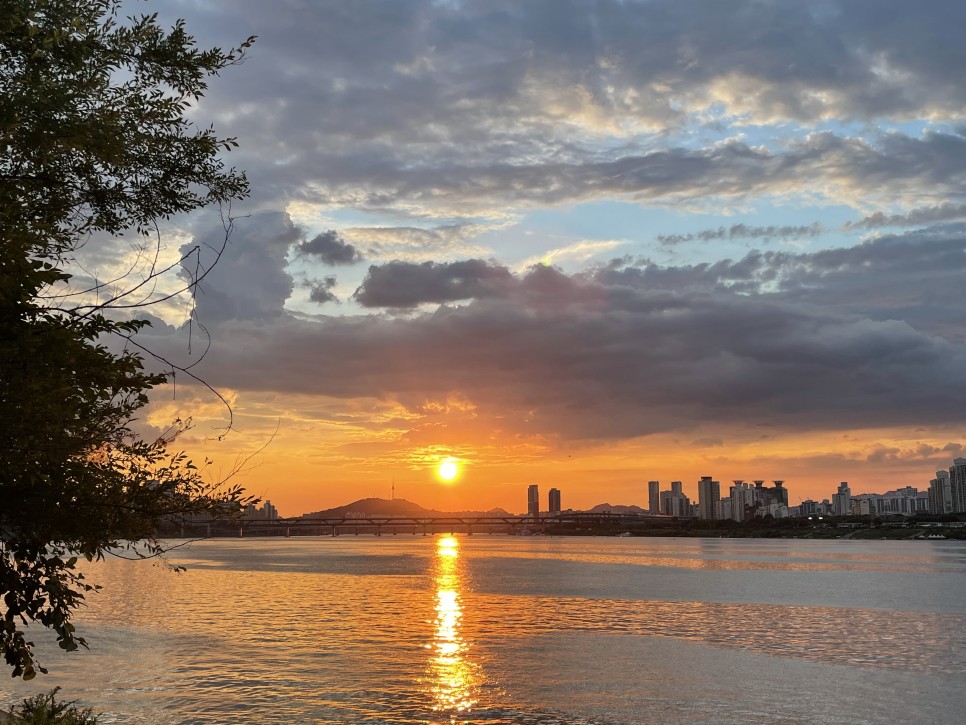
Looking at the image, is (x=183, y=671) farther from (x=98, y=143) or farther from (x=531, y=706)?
(x=98, y=143)

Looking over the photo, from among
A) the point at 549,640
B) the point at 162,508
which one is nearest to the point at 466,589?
the point at 549,640

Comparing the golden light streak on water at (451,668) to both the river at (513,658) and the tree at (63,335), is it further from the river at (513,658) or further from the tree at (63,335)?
the tree at (63,335)

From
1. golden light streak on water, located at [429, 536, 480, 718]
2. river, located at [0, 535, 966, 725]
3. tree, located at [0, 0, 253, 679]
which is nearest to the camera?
tree, located at [0, 0, 253, 679]

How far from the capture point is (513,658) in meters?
44.6

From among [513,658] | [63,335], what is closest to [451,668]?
[513,658]

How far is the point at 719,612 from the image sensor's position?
71250 mm

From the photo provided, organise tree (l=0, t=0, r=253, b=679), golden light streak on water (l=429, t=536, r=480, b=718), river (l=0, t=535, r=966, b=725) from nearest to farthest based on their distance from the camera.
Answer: tree (l=0, t=0, r=253, b=679) → river (l=0, t=535, r=966, b=725) → golden light streak on water (l=429, t=536, r=480, b=718)

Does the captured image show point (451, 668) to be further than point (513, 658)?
No

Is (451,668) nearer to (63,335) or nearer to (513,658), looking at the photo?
(513,658)

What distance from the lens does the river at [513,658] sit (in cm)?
3195

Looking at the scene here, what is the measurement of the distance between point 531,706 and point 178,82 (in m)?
25.3

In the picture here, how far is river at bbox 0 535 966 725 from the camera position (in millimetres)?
31953

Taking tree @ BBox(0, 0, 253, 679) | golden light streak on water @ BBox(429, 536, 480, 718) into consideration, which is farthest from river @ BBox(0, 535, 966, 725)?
tree @ BBox(0, 0, 253, 679)

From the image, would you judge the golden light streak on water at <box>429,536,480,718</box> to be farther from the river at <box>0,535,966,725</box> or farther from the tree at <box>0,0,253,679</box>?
the tree at <box>0,0,253,679</box>
